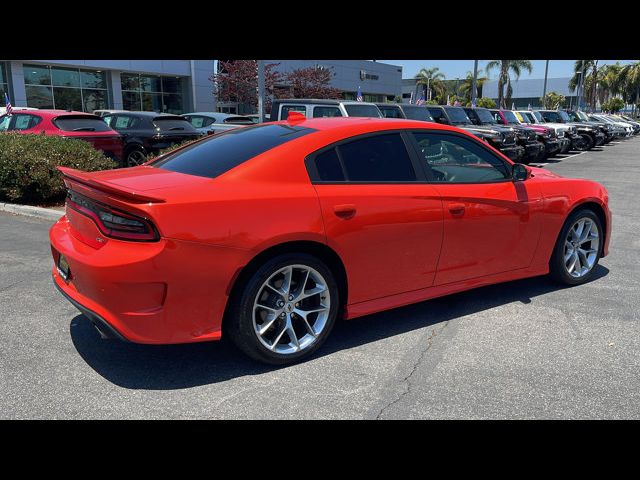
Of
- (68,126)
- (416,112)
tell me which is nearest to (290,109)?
(416,112)

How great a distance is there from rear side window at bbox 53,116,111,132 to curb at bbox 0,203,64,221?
117 inches

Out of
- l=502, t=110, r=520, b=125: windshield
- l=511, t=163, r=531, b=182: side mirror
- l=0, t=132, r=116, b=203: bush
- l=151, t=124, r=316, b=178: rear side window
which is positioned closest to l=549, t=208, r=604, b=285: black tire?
l=511, t=163, r=531, b=182: side mirror

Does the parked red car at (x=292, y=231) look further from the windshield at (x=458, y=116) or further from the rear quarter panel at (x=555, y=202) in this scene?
the windshield at (x=458, y=116)

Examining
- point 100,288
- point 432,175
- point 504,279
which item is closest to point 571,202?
point 504,279

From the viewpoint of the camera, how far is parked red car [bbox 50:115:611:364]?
312cm

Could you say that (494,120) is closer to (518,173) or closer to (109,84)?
(518,173)

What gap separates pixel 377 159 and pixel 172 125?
35.7ft

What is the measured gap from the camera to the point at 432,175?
422cm

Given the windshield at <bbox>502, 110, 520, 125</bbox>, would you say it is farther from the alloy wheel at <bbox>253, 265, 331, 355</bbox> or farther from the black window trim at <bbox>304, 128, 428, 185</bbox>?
the alloy wheel at <bbox>253, 265, 331, 355</bbox>

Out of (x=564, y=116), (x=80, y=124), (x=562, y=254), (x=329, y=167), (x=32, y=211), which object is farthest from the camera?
(x=564, y=116)

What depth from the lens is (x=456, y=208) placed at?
4.18 m
